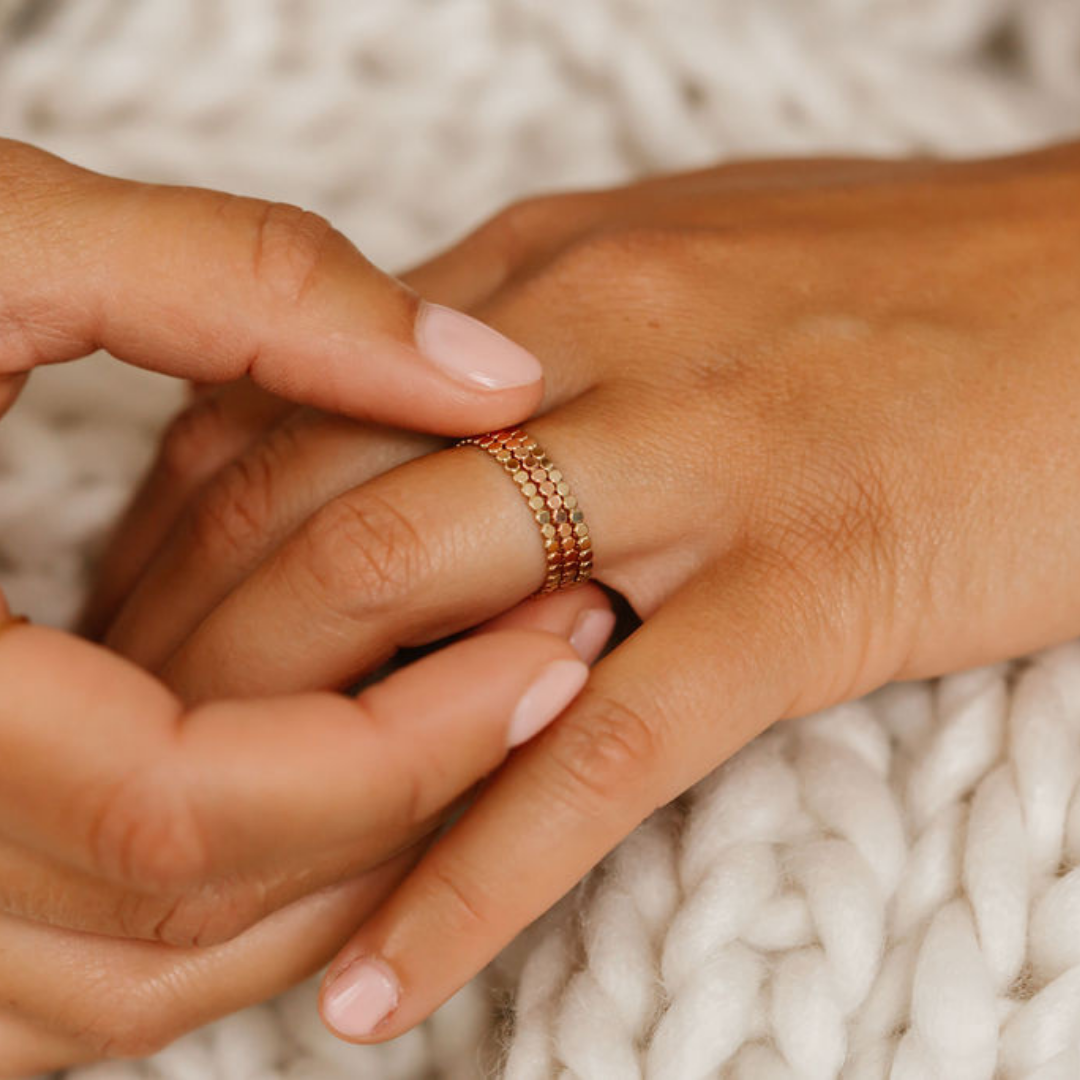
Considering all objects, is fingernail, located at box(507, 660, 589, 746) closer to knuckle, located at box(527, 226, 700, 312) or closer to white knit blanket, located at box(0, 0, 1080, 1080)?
white knit blanket, located at box(0, 0, 1080, 1080)

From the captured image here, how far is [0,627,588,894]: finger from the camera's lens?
58cm

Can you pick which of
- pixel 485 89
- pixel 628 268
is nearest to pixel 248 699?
pixel 628 268

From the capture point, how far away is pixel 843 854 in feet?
2.46

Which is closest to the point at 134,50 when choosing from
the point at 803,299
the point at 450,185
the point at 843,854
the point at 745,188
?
the point at 450,185

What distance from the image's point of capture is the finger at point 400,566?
729 mm

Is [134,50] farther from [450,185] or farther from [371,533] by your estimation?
[371,533]

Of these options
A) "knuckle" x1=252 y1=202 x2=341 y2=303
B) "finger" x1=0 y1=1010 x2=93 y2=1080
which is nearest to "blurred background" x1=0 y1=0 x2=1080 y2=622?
"knuckle" x1=252 y1=202 x2=341 y2=303

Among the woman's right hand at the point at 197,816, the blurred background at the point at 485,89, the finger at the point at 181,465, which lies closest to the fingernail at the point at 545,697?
the woman's right hand at the point at 197,816

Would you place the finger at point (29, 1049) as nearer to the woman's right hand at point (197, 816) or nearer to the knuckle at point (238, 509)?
the woman's right hand at point (197, 816)

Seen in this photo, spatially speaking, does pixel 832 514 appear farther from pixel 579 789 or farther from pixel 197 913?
pixel 197 913

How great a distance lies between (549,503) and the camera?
744 millimetres

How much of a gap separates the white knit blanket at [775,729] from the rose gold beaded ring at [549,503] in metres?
0.15

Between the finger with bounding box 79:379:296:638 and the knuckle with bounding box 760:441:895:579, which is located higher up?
the knuckle with bounding box 760:441:895:579

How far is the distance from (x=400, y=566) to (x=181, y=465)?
28cm
